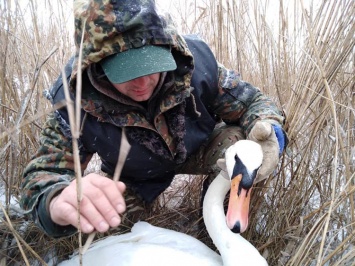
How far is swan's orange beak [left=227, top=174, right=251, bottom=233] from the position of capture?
128cm

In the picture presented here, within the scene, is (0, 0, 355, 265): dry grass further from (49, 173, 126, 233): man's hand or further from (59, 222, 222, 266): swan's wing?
(49, 173, 126, 233): man's hand

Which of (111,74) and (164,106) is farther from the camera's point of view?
(164,106)

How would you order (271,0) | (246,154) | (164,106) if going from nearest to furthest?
(246,154) < (164,106) < (271,0)

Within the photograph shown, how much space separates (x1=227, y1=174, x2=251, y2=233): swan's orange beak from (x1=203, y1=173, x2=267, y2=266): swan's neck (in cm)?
17

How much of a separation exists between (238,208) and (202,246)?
382 millimetres

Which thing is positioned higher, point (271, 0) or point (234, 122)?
point (271, 0)

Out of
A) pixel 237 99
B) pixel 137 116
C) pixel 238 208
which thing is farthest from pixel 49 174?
A: pixel 237 99

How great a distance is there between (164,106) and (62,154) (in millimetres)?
454

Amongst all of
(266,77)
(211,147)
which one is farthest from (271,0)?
(211,147)

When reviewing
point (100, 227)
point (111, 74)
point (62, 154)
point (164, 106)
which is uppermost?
point (111, 74)

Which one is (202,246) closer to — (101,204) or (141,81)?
(141,81)

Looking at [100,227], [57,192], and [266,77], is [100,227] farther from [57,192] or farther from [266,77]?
[266,77]

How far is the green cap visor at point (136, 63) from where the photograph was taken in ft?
4.52

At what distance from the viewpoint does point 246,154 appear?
1.31 meters
